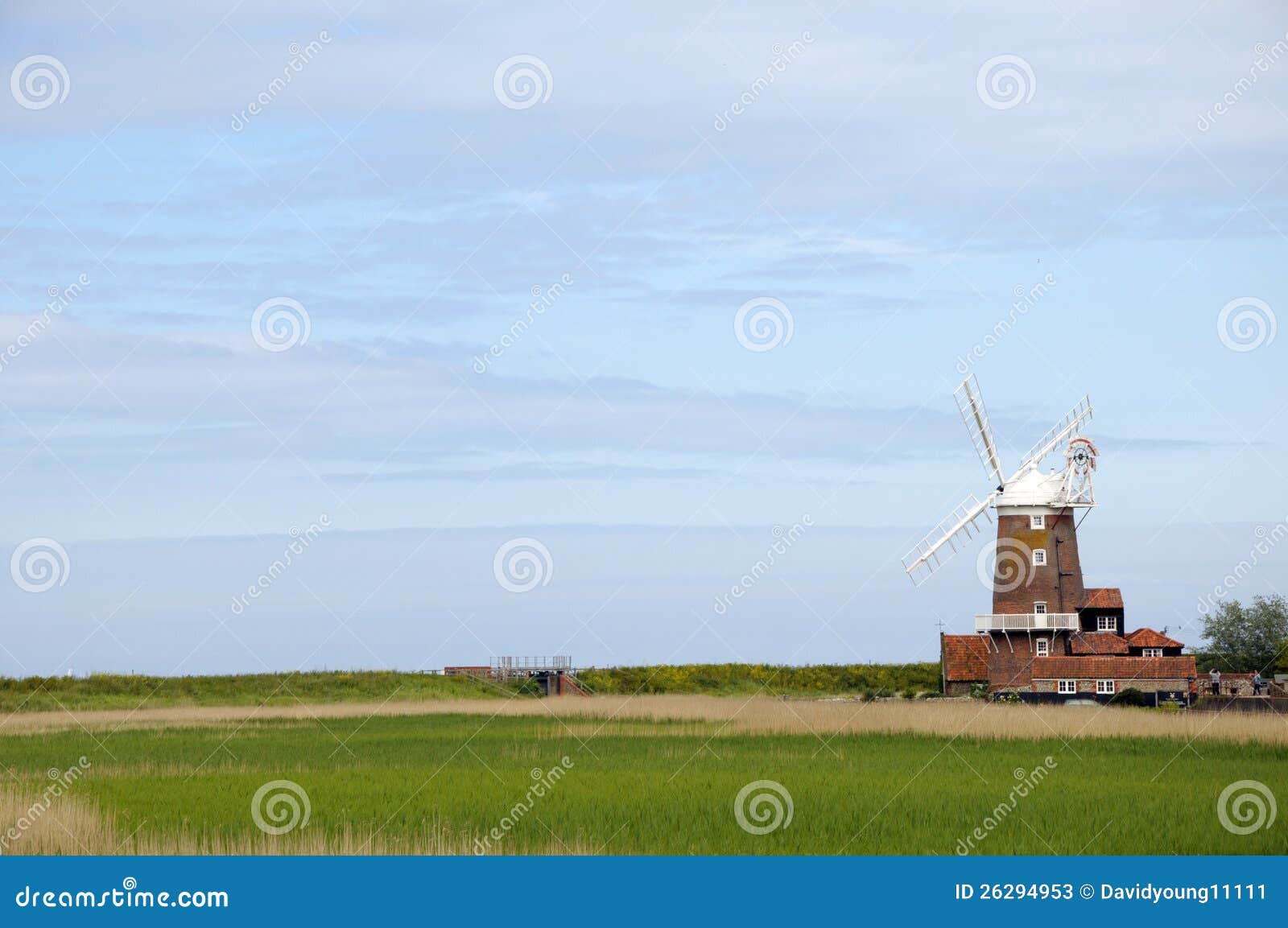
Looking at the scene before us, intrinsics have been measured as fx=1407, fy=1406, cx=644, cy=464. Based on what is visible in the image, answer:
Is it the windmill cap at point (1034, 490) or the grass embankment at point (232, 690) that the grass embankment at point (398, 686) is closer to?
the grass embankment at point (232, 690)

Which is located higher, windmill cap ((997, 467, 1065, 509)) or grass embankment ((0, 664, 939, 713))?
windmill cap ((997, 467, 1065, 509))

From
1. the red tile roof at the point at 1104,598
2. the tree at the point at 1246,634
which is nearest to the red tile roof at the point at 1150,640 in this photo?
the red tile roof at the point at 1104,598

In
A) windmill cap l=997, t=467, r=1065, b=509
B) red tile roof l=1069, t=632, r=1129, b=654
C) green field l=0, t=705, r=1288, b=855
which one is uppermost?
windmill cap l=997, t=467, r=1065, b=509

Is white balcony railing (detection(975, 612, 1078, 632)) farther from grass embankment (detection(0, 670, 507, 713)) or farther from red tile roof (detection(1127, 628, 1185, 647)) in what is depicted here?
grass embankment (detection(0, 670, 507, 713))

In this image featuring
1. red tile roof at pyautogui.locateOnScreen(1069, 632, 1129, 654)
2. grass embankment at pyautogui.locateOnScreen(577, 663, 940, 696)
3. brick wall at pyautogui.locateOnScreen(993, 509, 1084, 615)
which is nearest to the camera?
brick wall at pyautogui.locateOnScreen(993, 509, 1084, 615)

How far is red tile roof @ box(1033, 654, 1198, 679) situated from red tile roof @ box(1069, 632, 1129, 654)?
1.72m

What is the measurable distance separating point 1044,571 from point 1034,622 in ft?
6.35

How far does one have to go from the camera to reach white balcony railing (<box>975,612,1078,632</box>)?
168 ft

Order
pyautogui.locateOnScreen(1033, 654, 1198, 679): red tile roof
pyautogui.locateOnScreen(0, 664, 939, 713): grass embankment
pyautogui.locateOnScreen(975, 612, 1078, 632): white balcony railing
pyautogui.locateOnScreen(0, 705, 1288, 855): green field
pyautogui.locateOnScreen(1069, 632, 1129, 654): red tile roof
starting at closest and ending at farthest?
1. pyautogui.locateOnScreen(0, 705, 1288, 855): green field
2. pyautogui.locateOnScreen(1033, 654, 1198, 679): red tile roof
3. pyautogui.locateOnScreen(975, 612, 1078, 632): white balcony railing
4. pyautogui.locateOnScreen(1069, 632, 1129, 654): red tile roof
5. pyautogui.locateOnScreen(0, 664, 939, 713): grass embankment

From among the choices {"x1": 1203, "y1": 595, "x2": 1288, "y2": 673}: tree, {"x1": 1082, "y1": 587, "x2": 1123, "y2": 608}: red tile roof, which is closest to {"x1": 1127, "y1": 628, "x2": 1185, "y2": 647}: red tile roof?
{"x1": 1082, "y1": 587, "x2": 1123, "y2": 608}: red tile roof

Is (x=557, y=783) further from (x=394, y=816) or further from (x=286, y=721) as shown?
(x=286, y=721)

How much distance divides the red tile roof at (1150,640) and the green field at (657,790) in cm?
2751

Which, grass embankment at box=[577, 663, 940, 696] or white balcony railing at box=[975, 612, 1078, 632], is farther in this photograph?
grass embankment at box=[577, 663, 940, 696]

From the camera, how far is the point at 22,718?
45.7 m
